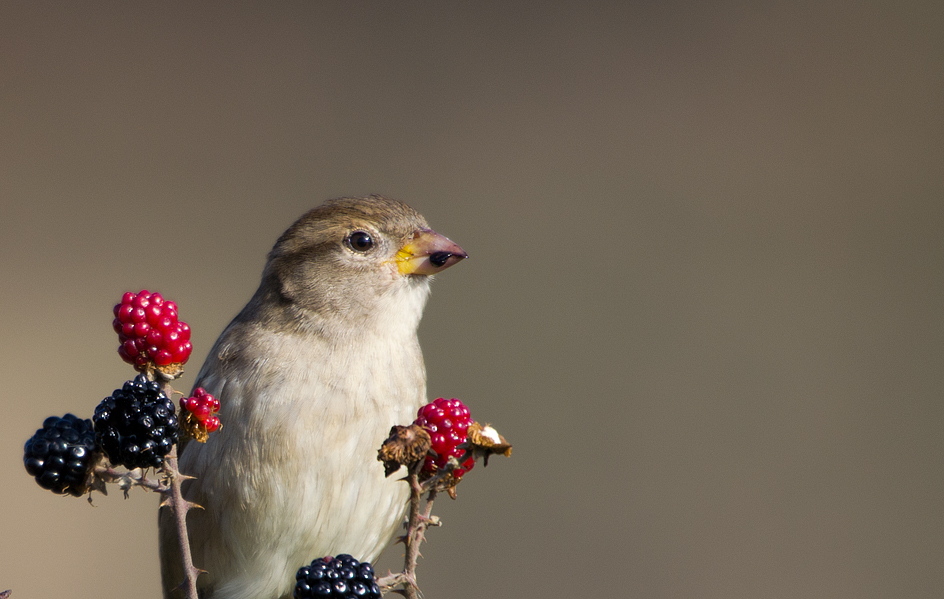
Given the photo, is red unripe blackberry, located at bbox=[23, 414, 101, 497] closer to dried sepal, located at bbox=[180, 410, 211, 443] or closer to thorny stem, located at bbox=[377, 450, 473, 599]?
dried sepal, located at bbox=[180, 410, 211, 443]

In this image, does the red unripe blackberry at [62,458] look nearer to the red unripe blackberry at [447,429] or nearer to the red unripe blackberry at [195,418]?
the red unripe blackberry at [195,418]

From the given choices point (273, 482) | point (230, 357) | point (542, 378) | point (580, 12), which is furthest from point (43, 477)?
point (580, 12)

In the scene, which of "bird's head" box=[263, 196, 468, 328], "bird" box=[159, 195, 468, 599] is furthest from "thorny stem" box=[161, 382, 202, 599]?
"bird's head" box=[263, 196, 468, 328]

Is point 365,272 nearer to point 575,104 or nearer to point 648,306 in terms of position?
point 648,306

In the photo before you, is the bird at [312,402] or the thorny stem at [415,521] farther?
the bird at [312,402]

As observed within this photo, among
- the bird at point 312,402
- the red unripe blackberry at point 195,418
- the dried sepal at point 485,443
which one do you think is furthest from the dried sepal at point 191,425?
the bird at point 312,402

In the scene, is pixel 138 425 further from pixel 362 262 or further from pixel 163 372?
pixel 362 262
